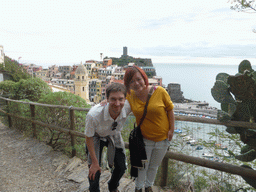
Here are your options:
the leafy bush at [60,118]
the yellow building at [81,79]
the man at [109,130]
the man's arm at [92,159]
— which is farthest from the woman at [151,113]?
the yellow building at [81,79]

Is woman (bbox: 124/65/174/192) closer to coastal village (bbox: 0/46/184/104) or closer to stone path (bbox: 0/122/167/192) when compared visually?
stone path (bbox: 0/122/167/192)

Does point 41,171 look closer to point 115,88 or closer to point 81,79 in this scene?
point 115,88

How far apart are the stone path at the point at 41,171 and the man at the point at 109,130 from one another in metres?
0.68

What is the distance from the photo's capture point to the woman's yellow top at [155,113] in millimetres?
1622

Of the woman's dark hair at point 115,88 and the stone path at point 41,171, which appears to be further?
the stone path at point 41,171

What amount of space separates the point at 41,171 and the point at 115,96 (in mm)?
2254

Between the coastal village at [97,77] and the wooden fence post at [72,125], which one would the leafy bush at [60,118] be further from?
the coastal village at [97,77]

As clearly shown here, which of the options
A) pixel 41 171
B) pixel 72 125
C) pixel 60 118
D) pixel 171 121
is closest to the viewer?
pixel 171 121

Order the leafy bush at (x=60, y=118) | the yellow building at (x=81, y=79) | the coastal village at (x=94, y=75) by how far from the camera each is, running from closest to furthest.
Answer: the leafy bush at (x=60, y=118) → the yellow building at (x=81, y=79) → the coastal village at (x=94, y=75)

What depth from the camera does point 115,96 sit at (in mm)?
1570

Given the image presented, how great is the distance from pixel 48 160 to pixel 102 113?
225 cm

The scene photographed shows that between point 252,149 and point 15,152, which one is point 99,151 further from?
point 15,152

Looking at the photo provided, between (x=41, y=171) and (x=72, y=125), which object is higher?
(x=72, y=125)

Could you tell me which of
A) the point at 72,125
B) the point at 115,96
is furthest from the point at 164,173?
the point at 72,125
